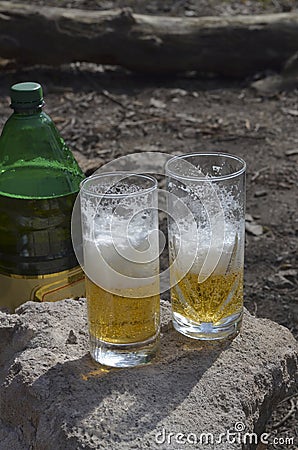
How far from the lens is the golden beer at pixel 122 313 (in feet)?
5.46

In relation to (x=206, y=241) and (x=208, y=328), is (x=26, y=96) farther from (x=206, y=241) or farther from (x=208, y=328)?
(x=208, y=328)

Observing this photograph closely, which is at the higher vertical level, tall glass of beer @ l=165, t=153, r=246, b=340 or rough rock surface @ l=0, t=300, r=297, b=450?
tall glass of beer @ l=165, t=153, r=246, b=340

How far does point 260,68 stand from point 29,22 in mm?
1611

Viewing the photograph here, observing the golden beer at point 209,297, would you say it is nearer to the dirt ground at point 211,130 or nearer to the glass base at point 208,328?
the glass base at point 208,328

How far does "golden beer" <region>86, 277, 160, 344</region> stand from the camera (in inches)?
65.5

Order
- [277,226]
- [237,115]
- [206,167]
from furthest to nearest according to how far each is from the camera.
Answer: [237,115] < [277,226] < [206,167]

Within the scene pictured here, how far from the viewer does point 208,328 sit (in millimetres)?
1832

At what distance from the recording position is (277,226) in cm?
379

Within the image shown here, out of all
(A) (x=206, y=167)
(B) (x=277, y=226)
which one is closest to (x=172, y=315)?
(A) (x=206, y=167)

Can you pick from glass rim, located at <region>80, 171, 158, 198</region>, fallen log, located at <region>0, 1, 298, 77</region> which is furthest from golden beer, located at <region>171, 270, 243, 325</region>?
fallen log, located at <region>0, 1, 298, 77</region>

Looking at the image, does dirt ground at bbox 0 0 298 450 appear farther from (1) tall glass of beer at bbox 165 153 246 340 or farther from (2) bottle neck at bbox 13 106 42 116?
(2) bottle neck at bbox 13 106 42 116

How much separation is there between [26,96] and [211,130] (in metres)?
2.98

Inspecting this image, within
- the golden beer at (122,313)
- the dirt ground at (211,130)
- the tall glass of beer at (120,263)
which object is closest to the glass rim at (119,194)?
the tall glass of beer at (120,263)

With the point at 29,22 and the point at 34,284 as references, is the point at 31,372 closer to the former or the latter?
the point at 34,284
